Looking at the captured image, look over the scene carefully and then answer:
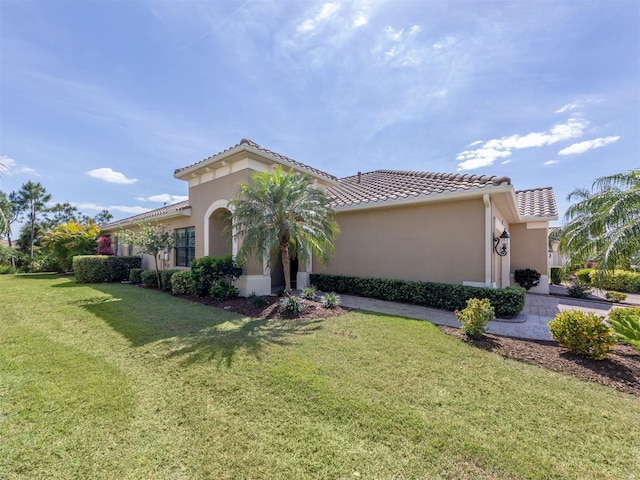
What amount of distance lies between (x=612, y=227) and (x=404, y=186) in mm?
6459

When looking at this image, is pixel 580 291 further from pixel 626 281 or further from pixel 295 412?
pixel 295 412

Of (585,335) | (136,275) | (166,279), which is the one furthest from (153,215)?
(585,335)

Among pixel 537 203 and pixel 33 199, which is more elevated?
pixel 33 199

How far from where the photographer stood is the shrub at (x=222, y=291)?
9.86 m

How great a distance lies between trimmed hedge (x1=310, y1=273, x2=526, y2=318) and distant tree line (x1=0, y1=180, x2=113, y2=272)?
19226mm

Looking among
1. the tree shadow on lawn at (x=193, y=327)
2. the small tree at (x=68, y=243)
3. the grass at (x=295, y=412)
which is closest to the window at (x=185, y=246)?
the tree shadow on lawn at (x=193, y=327)

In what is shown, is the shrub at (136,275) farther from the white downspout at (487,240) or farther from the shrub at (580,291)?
the shrub at (580,291)

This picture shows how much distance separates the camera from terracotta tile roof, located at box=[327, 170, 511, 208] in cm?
912

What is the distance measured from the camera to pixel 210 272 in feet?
33.3

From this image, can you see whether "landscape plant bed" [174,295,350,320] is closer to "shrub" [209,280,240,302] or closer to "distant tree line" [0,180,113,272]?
"shrub" [209,280,240,302]

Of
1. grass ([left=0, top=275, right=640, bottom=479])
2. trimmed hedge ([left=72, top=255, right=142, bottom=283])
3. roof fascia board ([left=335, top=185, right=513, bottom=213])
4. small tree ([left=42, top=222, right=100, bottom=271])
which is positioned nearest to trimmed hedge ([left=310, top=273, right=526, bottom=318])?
roof fascia board ([left=335, top=185, right=513, bottom=213])

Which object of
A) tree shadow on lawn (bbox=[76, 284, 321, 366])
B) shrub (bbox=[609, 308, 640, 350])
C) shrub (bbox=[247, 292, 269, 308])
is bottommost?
tree shadow on lawn (bbox=[76, 284, 321, 366])

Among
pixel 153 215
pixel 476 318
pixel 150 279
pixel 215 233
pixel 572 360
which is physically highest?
pixel 153 215

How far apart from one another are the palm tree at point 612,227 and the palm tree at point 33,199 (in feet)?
146
